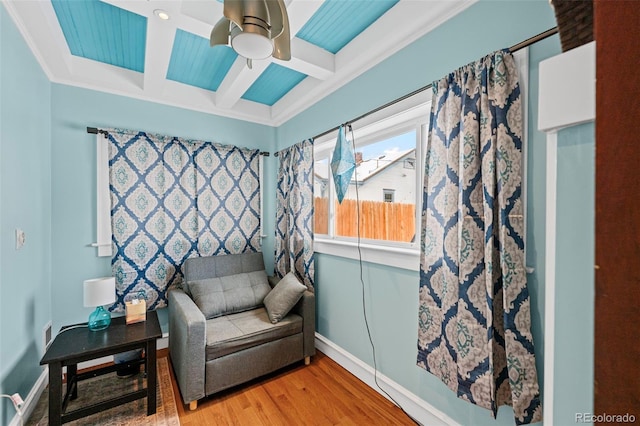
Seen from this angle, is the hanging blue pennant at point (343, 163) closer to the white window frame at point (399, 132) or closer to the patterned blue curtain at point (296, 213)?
the white window frame at point (399, 132)

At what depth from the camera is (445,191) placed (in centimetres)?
150

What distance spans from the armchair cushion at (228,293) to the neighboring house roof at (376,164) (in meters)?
1.39

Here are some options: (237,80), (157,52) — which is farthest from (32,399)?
(237,80)

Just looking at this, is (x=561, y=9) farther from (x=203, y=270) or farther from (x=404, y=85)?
(x=203, y=270)

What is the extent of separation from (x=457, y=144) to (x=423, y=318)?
39.9 inches

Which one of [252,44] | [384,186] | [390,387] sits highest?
[252,44]

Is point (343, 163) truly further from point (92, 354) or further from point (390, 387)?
point (92, 354)

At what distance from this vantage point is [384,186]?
7.18 ft

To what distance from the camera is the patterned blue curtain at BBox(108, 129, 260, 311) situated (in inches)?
97.1

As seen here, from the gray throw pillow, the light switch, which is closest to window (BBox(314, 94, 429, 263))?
the gray throw pillow

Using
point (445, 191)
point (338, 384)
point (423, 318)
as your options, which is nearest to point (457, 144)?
point (445, 191)

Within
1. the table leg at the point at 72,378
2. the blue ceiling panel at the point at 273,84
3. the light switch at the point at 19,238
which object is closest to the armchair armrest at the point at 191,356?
the table leg at the point at 72,378

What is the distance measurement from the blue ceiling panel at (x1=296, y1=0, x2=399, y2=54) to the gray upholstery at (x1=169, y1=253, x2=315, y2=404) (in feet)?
6.84

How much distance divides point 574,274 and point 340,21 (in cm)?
202
